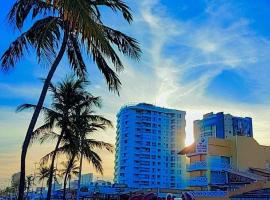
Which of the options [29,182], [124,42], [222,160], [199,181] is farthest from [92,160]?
[29,182]

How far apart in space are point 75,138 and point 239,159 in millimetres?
36577

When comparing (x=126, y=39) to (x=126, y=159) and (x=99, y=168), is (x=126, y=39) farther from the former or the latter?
(x=126, y=159)

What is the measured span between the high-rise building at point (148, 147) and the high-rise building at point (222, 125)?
12.5 meters

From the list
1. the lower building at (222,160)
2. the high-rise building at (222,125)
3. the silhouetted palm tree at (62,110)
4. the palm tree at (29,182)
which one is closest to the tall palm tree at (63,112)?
the silhouetted palm tree at (62,110)

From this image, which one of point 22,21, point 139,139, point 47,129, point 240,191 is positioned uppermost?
point 139,139

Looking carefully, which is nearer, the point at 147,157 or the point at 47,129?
the point at 47,129

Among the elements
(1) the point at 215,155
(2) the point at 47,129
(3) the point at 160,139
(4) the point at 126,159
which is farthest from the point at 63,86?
(3) the point at 160,139

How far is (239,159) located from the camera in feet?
177

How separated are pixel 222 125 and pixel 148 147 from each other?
77.9ft

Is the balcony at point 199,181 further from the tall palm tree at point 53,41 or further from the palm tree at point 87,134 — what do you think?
the tall palm tree at point 53,41

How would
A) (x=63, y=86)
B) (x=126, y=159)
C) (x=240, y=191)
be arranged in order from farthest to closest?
1. (x=126, y=159)
2. (x=63, y=86)
3. (x=240, y=191)

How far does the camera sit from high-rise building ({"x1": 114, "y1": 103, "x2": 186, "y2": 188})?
125 metres

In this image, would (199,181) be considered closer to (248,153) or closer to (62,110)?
(248,153)

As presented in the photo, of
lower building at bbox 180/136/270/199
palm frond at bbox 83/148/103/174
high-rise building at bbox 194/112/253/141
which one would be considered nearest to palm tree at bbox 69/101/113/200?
palm frond at bbox 83/148/103/174
